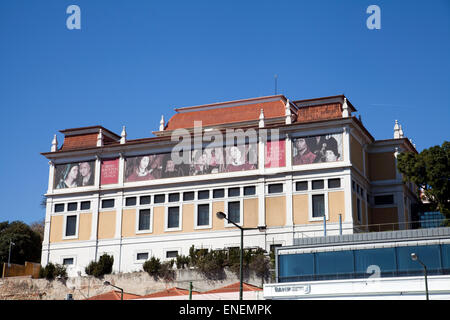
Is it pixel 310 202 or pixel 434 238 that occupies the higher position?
pixel 310 202

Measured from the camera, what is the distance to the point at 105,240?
6278 centimetres

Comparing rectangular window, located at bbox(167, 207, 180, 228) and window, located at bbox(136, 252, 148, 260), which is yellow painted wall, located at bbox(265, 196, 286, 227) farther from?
window, located at bbox(136, 252, 148, 260)

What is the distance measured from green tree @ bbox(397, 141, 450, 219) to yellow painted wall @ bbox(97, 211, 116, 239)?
28171 millimetres

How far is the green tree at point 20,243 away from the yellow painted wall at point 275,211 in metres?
34.6

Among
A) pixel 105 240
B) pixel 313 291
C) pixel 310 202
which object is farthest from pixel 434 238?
pixel 105 240

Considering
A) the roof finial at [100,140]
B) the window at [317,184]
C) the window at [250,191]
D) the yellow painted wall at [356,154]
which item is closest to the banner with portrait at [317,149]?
the yellow painted wall at [356,154]

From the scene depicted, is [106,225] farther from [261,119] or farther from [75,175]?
[261,119]

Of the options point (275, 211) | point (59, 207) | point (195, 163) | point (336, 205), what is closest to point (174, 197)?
point (195, 163)

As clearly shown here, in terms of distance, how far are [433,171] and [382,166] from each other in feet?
35.2

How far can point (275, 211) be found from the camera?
189 ft

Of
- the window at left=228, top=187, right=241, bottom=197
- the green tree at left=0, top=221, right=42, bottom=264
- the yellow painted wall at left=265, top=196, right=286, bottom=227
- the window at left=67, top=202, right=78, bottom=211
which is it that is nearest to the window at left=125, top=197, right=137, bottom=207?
the window at left=67, top=202, right=78, bottom=211

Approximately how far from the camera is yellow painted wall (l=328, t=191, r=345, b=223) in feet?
182
